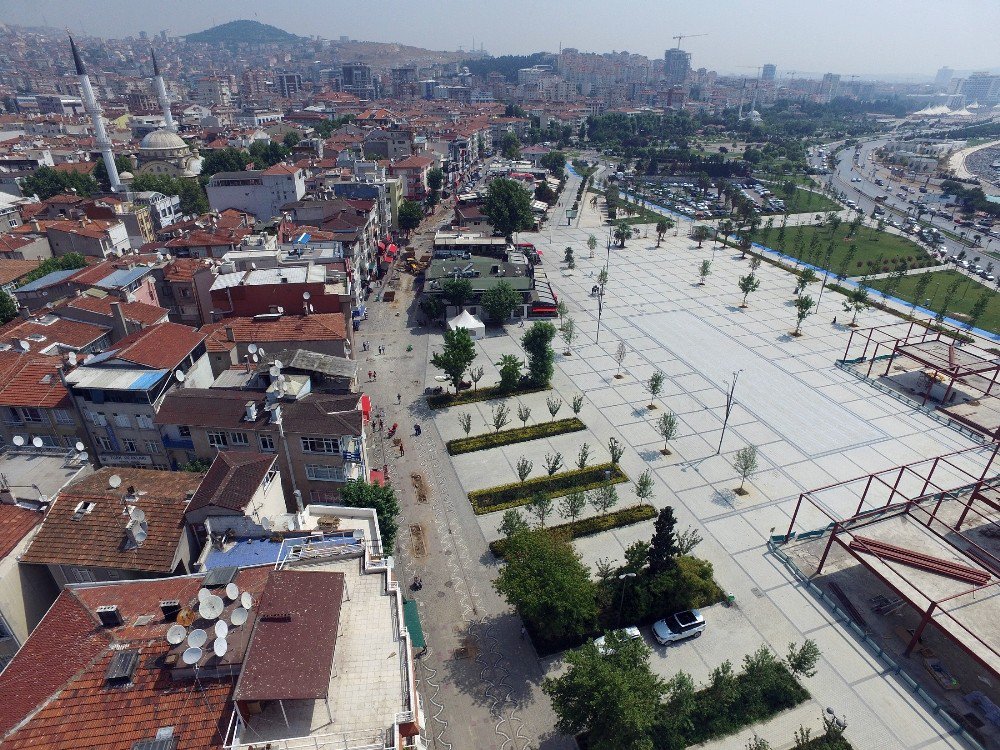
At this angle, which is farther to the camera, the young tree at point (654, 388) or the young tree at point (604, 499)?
the young tree at point (654, 388)

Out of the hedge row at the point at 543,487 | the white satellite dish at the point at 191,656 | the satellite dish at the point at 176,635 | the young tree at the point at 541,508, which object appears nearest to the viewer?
the white satellite dish at the point at 191,656

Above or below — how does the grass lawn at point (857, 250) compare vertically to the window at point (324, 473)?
below

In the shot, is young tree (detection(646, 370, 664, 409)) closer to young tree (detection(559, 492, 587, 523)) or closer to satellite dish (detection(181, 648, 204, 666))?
young tree (detection(559, 492, 587, 523))

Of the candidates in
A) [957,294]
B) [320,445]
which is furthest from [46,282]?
[957,294]

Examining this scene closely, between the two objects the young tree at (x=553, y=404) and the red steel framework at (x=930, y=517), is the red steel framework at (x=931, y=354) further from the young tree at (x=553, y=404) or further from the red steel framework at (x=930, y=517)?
the young tree at (x=553, y=404)

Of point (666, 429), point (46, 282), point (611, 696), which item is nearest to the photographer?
point (611, 696)

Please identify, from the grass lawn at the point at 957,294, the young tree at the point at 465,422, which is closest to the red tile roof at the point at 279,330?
the young tree at the point at 465,422

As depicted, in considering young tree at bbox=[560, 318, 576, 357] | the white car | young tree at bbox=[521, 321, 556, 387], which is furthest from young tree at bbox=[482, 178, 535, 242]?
the white car

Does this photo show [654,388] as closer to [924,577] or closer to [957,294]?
[924,577]
